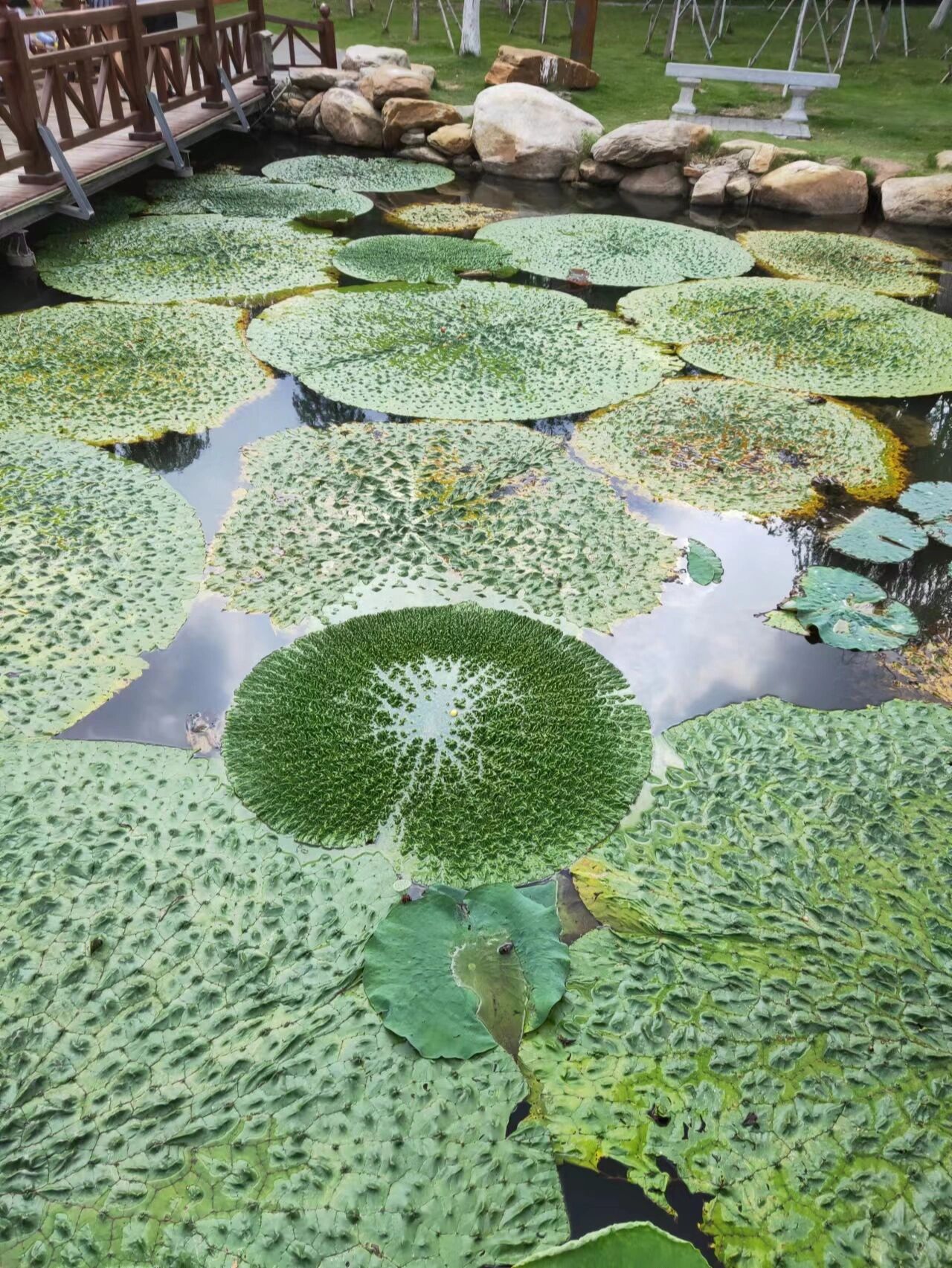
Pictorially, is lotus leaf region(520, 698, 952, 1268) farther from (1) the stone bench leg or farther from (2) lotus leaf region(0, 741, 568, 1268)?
(1) the stone bench leg

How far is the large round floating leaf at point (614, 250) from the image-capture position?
16.5 ft

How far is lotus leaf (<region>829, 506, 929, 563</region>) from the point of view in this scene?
9.15 feet

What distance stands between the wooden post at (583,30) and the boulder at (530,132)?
257 centimetres

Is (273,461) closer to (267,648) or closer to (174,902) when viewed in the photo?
(267,648)

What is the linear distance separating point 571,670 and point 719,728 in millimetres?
405

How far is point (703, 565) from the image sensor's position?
2.74 m

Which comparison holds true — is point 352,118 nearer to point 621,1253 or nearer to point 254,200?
point 254,200

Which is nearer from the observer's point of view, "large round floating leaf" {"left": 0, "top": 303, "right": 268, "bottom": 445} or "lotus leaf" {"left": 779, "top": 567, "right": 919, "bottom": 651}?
"lotus leaf" {"left": 779, "top": 567, "right": 919, "bottom": 651}

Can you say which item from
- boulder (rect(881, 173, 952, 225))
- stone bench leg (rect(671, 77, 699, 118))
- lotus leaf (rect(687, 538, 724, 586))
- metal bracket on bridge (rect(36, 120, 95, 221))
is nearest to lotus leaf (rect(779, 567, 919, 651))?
lotus leaf (rect(687, 538, 724, 586))

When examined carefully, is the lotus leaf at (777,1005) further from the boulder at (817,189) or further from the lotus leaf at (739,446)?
the boulder at (817,189)

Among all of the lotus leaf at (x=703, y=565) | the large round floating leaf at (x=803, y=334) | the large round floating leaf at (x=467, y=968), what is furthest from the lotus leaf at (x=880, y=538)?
the large round floating leaf at (x=467, y=968)

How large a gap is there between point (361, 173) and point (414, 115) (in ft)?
2.91

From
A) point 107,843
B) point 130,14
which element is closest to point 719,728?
point 107,843

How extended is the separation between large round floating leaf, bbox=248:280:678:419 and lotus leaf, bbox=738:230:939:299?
166 centimetres
